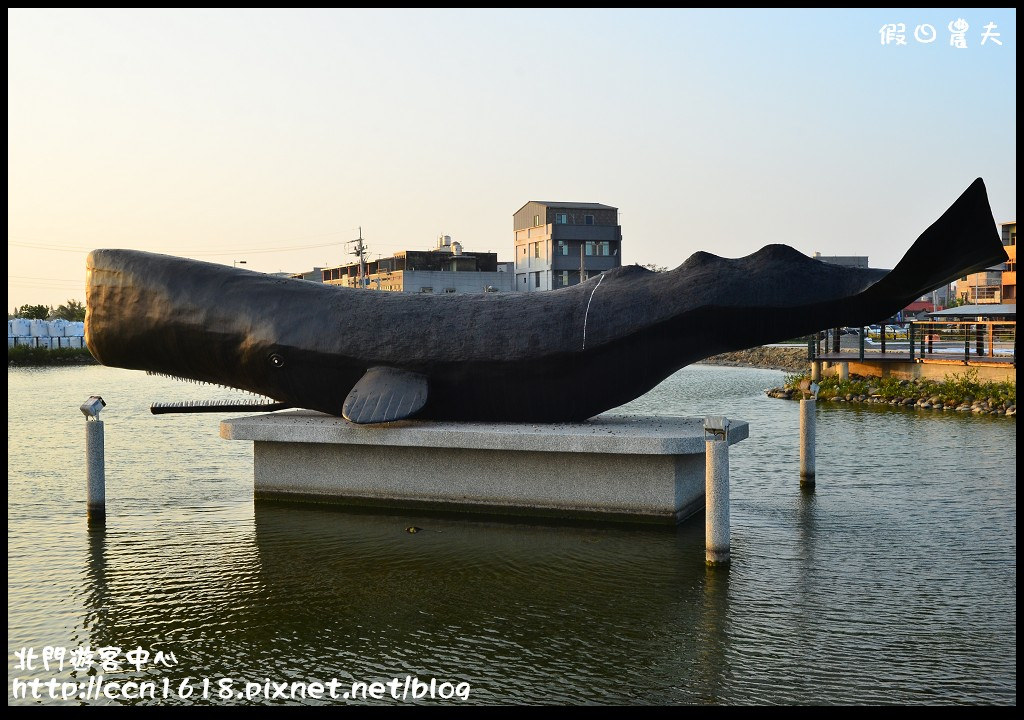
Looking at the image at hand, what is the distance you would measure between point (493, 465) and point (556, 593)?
3005 mm

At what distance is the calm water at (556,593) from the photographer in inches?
252

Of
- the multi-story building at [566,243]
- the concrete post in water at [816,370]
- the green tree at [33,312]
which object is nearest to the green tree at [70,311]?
the green tree at [33,312]

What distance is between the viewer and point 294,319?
1155 centimetres

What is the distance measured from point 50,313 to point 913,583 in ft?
301

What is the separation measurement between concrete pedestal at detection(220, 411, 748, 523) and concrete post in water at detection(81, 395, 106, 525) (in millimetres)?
1487

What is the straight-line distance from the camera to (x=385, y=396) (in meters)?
10.8

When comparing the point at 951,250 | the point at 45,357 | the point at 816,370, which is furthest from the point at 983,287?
the point at 951,250

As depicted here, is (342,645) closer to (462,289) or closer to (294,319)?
(294,319)

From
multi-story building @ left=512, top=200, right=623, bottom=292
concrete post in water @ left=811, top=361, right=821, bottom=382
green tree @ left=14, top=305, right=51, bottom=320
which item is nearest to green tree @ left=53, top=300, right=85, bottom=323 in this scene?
green tree @ left=14, top=305, right=51, bottom=320

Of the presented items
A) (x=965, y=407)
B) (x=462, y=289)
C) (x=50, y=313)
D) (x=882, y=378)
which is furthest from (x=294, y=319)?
(x=50, y=313)

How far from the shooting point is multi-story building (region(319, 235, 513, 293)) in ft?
219

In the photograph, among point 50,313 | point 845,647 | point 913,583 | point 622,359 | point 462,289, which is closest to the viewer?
point 845,647

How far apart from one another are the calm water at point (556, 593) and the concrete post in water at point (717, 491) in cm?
26

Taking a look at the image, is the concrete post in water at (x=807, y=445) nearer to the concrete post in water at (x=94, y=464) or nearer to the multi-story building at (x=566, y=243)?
the concrete post in water at (x=94, y=464)
